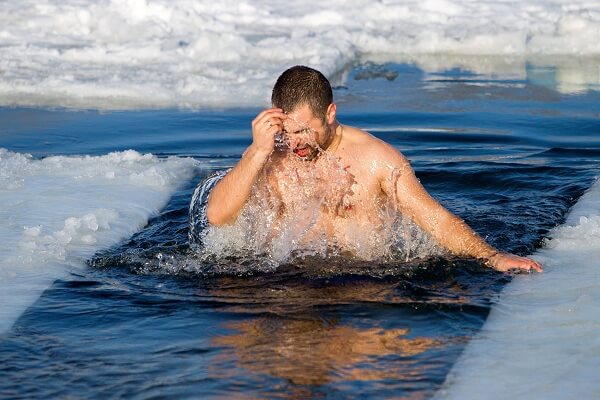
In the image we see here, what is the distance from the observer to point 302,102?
493 cm

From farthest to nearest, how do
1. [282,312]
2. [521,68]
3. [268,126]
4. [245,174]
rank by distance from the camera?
[521,68], [245,174], [268,126], [282,312]

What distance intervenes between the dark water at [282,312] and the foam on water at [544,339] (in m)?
0.09

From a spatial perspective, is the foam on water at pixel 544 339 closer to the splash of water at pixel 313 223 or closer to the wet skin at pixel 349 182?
the wet skin at pixel 349 182

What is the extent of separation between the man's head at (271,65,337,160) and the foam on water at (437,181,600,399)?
1.22 meters

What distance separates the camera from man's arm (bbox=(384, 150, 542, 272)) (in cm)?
512

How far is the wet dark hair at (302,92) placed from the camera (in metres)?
4.92

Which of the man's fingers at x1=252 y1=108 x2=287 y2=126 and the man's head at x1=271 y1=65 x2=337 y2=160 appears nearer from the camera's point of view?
the man's fingers at x1=252 y1=108 x2=287 y2=126

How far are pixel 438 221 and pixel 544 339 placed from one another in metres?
1.26

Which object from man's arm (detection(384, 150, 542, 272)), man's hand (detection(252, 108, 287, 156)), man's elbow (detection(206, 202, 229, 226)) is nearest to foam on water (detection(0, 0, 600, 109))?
man's elbow (detection(206, 202, 229, 226))

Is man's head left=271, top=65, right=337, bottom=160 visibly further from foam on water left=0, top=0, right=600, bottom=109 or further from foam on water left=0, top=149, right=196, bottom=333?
foam on water left=0, top=0, right=600, bottom=109

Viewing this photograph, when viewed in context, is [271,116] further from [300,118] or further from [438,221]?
[438,221]

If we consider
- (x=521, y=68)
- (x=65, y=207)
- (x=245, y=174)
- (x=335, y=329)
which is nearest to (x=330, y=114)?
(x=245, y=174)

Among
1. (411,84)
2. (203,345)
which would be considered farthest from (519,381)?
(411,84)

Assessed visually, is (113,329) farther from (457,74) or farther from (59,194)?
(457,74)
